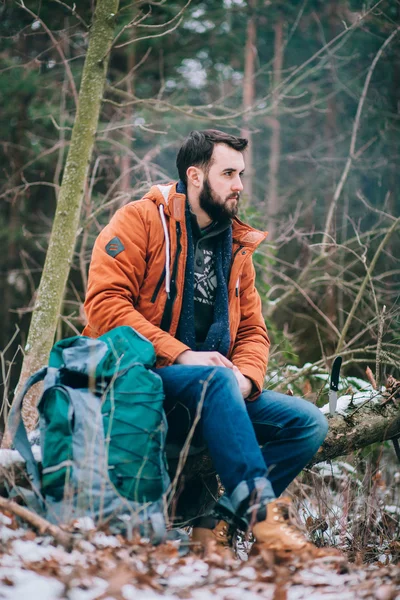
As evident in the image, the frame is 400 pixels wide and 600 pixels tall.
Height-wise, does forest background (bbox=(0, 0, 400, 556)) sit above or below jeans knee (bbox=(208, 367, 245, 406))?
above

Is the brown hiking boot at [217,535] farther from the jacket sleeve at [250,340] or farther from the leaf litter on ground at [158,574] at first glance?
the jacket sleeve at [250,340]

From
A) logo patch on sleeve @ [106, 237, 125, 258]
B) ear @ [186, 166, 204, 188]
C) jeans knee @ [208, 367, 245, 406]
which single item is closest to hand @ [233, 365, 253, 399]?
jeans knee @ [208, 367, 245, 406]

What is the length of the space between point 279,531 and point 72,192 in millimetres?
3212

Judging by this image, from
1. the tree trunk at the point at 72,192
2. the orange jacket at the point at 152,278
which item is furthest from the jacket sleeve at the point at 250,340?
the tree trunk at the point at 72,192

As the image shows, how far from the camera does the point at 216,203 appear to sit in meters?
3.34

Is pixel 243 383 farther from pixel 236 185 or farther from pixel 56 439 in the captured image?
pixel 236 185

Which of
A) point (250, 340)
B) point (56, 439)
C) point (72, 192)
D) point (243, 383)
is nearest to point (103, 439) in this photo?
point (56, 439)

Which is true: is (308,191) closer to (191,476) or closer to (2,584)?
(191,476)

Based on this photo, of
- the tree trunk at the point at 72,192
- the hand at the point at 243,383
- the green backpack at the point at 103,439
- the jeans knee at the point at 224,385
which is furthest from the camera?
the tree trunk at the point at 72,192

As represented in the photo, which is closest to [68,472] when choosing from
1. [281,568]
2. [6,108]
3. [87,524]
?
[87,524]

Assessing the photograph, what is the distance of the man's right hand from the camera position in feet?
9.25

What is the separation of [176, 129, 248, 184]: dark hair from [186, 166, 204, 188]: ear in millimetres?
32

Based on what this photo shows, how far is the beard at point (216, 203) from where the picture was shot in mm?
3342

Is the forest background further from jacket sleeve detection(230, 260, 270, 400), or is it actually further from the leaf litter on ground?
the leaf litter on ground
